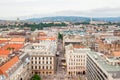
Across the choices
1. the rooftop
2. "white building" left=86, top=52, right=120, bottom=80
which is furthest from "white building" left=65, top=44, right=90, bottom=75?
the rooftop

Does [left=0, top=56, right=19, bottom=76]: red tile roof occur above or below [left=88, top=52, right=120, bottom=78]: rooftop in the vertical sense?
below

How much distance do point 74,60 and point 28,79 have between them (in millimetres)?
26394

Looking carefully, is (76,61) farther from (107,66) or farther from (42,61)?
(107,66)

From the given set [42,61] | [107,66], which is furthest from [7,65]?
[42,61]

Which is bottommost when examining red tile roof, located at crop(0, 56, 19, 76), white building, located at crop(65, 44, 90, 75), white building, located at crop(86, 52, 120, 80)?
white building, located at crop(65, 44, 90, 75)

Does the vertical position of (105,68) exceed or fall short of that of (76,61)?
it exceeds it

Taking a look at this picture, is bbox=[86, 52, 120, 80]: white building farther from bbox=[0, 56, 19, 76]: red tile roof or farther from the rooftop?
bbox=[0, 56, 19, 76]: red tile roof

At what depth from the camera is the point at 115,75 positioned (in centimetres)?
6475

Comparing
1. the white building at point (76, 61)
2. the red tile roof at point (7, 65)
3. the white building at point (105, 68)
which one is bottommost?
the white building at point (76, 61)

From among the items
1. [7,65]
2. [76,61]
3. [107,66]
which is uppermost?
[107,66]

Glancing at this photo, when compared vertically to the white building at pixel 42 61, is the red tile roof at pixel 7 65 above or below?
above

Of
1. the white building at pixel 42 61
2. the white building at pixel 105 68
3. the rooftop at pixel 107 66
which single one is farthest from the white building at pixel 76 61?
the rooftop at pixel 107 66

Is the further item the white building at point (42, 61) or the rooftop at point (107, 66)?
the white building at point (42, 61)

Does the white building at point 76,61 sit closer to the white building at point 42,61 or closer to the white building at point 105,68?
the white building at point 42,61
